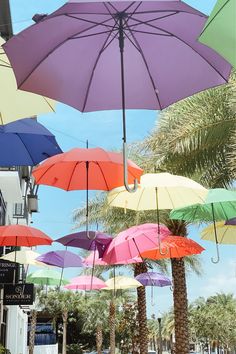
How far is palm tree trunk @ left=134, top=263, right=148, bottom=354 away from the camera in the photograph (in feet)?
80.5

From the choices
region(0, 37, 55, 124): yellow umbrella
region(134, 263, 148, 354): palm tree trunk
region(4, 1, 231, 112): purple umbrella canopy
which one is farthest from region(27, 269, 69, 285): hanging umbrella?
region(4, 1, 231, 112): purple umbrella canopy

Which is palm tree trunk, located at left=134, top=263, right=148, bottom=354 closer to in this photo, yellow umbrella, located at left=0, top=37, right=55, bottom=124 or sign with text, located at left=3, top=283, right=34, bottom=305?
sign with text, located at left=3, top=283, right=34, bottom=305

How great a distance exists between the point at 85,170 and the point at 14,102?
3414mm

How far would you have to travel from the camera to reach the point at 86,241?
1316 cm

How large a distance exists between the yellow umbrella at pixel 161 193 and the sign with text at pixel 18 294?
1055 centimetres

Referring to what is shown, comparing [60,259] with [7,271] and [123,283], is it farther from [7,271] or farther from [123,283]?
[123,283]

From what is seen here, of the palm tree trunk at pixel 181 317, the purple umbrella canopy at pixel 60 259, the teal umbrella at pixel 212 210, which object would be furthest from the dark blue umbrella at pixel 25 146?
the palm tree trunk at pixel 181 317

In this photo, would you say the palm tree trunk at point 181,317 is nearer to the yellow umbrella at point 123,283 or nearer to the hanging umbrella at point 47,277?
the yellow umbrella at point 123,283

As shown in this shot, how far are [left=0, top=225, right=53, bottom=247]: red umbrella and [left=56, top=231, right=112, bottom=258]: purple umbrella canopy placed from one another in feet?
1.68

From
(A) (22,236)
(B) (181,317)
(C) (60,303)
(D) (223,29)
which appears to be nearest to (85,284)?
(B) (181,317)

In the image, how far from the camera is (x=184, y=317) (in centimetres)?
1731

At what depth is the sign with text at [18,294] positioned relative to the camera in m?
20.1

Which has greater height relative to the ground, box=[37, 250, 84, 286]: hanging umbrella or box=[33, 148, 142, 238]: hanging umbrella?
box=[33, 148, 142, 238]: hanging umbrella

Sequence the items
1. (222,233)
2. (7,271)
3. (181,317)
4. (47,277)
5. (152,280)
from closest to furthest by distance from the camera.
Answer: (222,233), (7,271), (181,317), (47,277), (152,280)
